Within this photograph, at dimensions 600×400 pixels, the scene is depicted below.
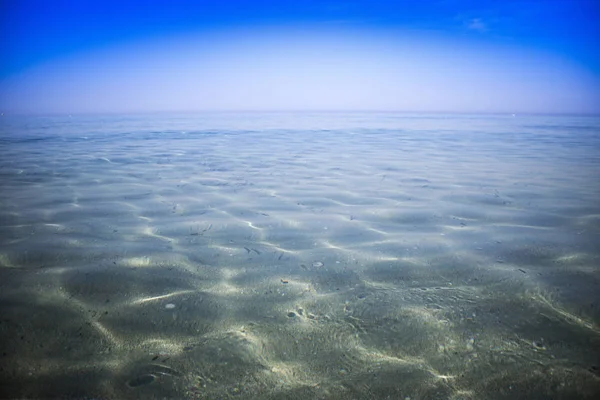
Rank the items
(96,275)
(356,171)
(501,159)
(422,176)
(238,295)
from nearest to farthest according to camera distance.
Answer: (238,295) < (96,275) < (422,176) < (356,171) < (501,159)

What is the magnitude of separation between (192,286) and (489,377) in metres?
2.04

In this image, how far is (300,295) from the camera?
2178mm

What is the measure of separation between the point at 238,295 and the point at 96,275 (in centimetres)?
128

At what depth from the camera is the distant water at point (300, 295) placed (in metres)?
1.47

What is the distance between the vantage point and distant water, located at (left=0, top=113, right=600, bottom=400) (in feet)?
4.81

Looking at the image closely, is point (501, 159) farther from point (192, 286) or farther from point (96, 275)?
point (96, 275)

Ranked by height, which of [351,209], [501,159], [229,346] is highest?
[501,159]

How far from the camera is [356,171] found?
22.7ft

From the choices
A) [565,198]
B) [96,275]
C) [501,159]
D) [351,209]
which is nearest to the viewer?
[96,275]

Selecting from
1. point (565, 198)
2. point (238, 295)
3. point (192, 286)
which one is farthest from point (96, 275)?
point (565, 198)

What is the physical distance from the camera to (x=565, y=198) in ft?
14.9

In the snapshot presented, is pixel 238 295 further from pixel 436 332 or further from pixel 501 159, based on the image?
pixel 501 159

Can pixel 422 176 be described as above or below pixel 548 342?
above

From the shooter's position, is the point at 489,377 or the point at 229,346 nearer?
the point at 489,377
